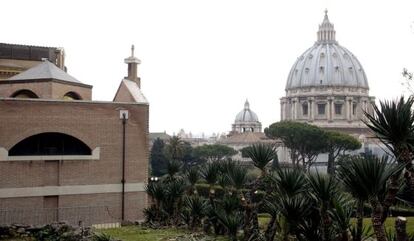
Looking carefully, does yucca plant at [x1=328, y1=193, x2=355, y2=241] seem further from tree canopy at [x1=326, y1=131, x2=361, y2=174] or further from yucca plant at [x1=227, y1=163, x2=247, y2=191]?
tree canopy at [x1=326, y1=131, x2=361, y2=174]

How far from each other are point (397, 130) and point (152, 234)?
1061 cm

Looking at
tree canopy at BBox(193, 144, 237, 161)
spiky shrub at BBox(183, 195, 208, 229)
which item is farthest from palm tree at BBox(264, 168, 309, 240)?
tree canopy at BBox(193, 144, 237, 161)

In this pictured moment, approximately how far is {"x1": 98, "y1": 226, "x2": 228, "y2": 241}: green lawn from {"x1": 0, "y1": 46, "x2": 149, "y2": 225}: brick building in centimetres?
359

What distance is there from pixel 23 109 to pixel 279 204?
1377 cm

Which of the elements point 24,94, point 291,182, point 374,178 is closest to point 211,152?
point 24,94

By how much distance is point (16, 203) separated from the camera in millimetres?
22484

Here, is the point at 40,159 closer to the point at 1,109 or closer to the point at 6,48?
the point at 1,109

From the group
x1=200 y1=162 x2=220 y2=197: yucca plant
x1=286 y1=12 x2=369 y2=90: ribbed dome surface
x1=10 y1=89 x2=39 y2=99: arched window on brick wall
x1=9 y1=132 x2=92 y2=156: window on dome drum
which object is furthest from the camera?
x1=286 y1=12 x2=369 y2=90: ribbed dome surface

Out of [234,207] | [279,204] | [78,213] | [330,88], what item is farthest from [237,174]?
[330,88]

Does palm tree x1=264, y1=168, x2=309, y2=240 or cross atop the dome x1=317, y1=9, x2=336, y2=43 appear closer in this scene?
palm tree x1=264, y1=168, x2=309, y2=240

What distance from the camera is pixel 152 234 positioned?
62.2 ft

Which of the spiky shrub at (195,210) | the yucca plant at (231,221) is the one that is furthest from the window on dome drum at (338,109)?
the yucca plant at (231,221)

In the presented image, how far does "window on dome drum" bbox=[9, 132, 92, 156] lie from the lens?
23.0 m

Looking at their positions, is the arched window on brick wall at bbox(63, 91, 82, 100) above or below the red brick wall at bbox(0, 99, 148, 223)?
above
